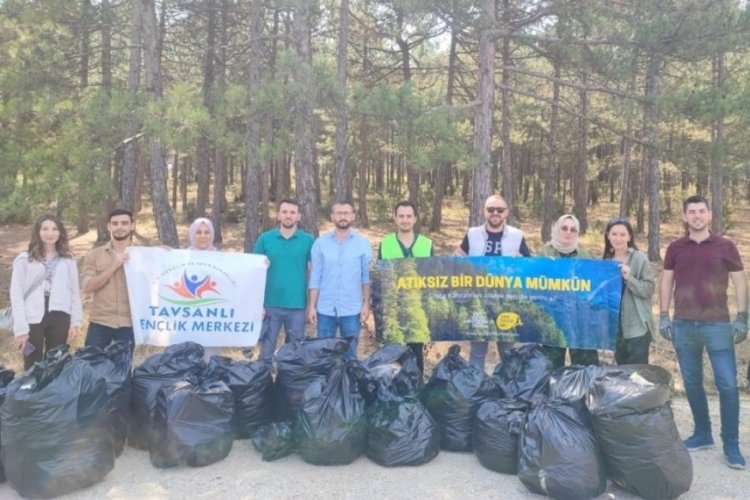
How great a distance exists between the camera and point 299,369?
459cm

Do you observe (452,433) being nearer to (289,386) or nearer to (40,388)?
(289,386)

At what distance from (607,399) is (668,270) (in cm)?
135

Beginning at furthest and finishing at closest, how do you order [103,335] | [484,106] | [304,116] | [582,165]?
[582,165] < [484,106] < [304,116] < [103,335]

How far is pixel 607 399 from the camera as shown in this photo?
3711 mm

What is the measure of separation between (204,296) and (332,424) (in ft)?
6.80

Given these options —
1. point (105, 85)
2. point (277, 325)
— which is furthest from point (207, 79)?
point (277, 325)

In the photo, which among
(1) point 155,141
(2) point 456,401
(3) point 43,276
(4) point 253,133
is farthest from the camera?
(1) point 155,141

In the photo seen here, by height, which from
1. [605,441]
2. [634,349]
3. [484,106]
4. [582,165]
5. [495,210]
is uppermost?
[582,165]

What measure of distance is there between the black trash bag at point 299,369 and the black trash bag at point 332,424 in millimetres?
327

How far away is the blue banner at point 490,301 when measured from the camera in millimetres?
5191

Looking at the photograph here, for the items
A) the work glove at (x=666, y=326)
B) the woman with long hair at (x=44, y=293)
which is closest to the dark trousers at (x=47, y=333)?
the woman with long hair at (x=44, y=293)

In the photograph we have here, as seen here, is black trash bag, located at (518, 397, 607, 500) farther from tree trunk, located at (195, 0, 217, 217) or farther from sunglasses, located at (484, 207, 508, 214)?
tree trunk, located at (195, 0, 217, 217)

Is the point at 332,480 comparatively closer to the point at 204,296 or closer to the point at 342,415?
the point at 342,415

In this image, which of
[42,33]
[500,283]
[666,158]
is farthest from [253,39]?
[500,283]
